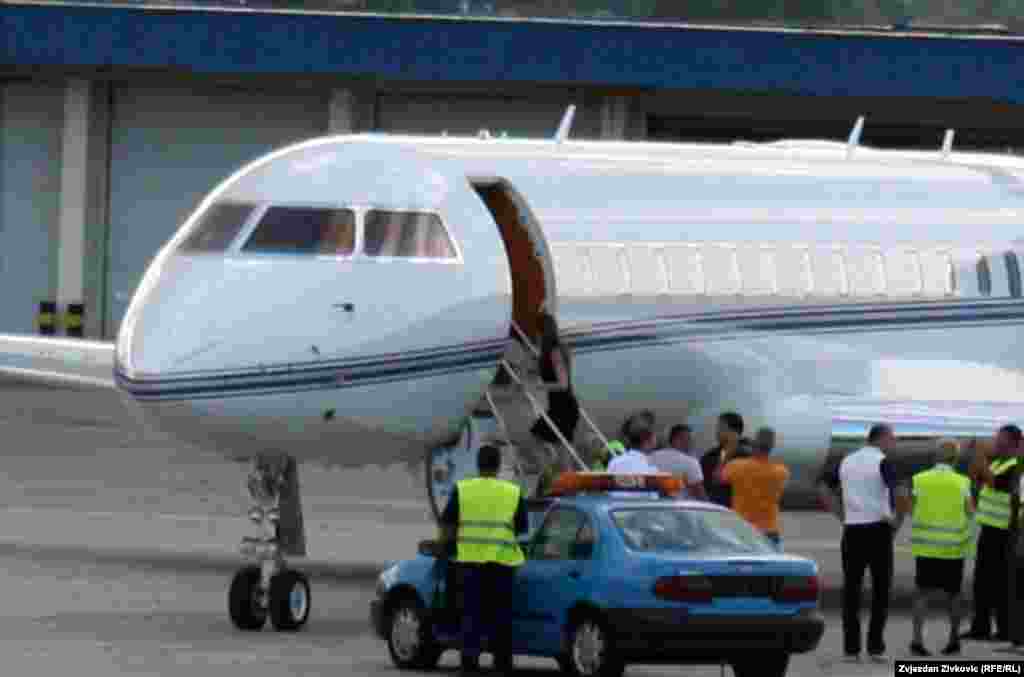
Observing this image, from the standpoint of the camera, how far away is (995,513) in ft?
77.8

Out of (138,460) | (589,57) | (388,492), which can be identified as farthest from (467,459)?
(589,57)

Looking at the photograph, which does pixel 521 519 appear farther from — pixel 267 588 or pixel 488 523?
pixel 267 588

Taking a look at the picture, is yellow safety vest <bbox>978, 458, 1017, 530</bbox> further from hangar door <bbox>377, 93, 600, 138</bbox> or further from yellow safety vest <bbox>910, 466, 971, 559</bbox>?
hangar door <bbox>377, 93, 600, 138</bbox>

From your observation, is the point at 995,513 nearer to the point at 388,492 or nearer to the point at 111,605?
the point at 111,605

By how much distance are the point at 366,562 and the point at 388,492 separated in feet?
34.8

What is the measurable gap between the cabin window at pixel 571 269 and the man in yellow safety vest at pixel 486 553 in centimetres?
461

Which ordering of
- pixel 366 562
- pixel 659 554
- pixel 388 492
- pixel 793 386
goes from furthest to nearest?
pixel 388 492
pixel 366 562
pixel 793 386
pixel 659 554

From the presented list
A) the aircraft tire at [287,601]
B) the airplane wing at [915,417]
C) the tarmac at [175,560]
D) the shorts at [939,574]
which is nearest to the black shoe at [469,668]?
the tarmac at [175,560]

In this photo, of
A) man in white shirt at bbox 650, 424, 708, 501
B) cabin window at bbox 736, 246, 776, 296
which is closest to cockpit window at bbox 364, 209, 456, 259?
man in white shirt at bbox 650, 424, 708, 501

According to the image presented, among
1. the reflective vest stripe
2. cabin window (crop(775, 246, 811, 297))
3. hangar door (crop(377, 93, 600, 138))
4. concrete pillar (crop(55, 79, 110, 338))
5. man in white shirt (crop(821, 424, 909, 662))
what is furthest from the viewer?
concrete pillar (crop(55, 79, 110, 338))

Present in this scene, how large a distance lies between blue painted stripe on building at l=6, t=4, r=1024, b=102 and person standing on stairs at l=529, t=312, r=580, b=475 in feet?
104

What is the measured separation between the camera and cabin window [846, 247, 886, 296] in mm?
26984

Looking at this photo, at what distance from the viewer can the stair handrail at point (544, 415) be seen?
2488cm

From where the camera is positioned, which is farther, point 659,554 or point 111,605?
point 111,605
